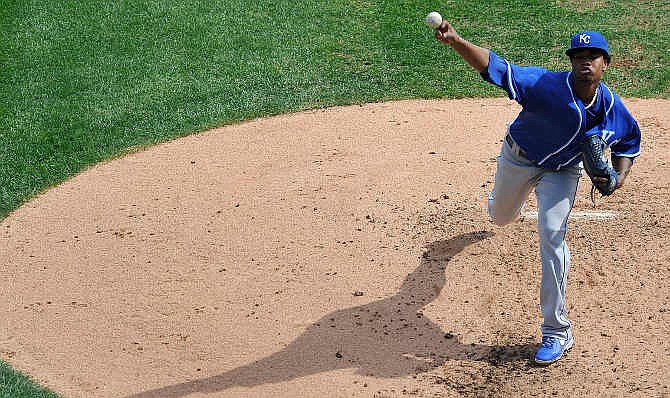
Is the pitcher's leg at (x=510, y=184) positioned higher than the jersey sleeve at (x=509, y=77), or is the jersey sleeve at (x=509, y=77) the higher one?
the jersey sleeve at (x=509, y=77)

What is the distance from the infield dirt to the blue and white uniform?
56 cm

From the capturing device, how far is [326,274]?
6.85 metres

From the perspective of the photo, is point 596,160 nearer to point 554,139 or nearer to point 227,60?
point 554,139

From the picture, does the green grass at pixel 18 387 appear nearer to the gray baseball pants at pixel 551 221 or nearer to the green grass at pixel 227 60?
the green grass at pixel 227 60

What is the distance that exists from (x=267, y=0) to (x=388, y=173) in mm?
4952

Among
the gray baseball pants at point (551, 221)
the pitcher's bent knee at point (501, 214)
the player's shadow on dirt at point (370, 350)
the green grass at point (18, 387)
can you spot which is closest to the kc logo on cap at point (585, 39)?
the gray baseball pants at point (551, 221)

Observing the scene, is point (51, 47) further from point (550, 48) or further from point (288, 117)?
point (550, 48)

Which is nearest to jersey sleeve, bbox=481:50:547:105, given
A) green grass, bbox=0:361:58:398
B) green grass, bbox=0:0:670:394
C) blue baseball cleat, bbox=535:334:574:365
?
blue baseball cleat, bbox=535:334:574:365

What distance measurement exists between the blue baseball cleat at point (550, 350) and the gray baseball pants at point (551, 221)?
34mm

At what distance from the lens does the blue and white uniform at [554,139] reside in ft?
17.9

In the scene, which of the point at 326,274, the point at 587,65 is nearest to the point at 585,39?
the point at 587,65

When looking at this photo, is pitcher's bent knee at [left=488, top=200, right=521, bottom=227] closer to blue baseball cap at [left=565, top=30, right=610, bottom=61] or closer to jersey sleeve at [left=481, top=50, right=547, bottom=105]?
jersey sleeve at [left=481, top=50, right=547, bottom=105]

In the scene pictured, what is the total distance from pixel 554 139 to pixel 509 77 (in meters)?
0.52

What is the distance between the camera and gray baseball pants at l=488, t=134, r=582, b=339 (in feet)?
18.4
